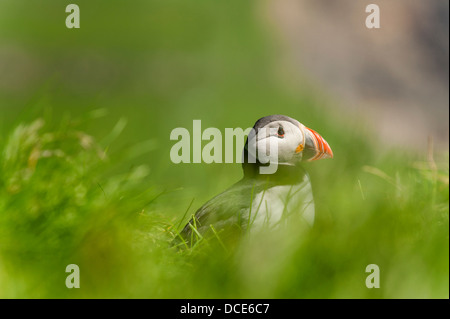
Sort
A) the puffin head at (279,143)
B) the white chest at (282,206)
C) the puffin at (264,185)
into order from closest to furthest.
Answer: the white chest at (282,206) < the puffin at (264,185) < the puffin head at (279,143)

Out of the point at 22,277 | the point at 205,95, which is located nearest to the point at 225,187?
the point at 22,277

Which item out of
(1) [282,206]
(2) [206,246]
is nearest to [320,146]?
(1) [282,206]

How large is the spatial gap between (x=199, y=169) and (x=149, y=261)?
3.03 feet

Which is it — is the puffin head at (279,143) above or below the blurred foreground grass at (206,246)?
above

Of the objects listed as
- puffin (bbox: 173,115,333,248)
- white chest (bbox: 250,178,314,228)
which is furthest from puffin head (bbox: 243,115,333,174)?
white chest (bbox: 250,178,314,228)

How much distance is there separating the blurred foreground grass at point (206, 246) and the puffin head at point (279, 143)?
17 centimetres

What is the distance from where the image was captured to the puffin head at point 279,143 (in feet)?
5.76

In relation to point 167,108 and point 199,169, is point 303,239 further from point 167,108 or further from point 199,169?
point 167,108

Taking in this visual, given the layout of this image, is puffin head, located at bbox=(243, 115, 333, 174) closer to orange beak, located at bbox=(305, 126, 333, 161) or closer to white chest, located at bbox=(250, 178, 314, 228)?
orange beak, located at bbox=(305, 126, 333, 161)

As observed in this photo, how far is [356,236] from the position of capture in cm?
118

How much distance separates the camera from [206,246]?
55.2 inches

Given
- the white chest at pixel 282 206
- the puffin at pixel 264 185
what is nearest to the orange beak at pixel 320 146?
the puffin at pixel 264 185

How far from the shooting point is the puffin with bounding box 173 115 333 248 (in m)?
1.55

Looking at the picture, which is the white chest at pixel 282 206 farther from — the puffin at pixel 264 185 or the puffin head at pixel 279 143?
the puffin head at pixel 279 143
